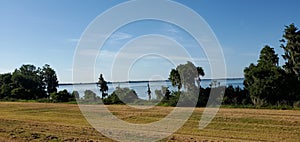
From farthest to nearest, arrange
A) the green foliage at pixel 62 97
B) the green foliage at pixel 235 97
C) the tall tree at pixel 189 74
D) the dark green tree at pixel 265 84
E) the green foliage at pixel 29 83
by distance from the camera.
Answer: the green foliage at pixel 29 83, the green foliage at pixel 62 97, the tall tree at pixel 189 74, the green foliage at pixel 235 97, the dark green tree at pixel 265 84

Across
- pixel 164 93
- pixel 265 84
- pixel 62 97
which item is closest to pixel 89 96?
pixel 62 97

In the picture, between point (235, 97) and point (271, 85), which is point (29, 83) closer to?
point (235, 97)

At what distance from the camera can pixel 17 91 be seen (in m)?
66.2

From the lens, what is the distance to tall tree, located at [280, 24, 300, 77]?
36750mm

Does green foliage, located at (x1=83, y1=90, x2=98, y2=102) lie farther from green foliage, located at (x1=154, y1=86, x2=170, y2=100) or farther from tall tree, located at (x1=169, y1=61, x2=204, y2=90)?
tall tree, located at (x1=169, y1=61, x2=204, y2=90)

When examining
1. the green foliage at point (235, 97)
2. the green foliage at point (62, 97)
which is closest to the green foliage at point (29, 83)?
the green foliage at point (62, 97)

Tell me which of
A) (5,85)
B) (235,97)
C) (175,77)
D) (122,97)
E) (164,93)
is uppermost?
(5,85)

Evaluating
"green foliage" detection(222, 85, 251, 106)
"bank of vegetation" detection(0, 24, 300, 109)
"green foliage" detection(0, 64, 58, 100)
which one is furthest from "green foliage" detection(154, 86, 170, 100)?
"green foliage" detection(0, 64, 58, 100)

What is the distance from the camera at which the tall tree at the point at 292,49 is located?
3675 centimetres

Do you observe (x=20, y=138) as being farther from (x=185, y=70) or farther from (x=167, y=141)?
(x=185, y=70)

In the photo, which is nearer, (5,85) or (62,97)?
(62,97)

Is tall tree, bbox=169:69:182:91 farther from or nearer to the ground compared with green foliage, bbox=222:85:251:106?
farther from the ground

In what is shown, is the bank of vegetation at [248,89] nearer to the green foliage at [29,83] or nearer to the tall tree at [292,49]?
the tall tree at [292,49]

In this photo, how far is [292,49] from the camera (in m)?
37.9
